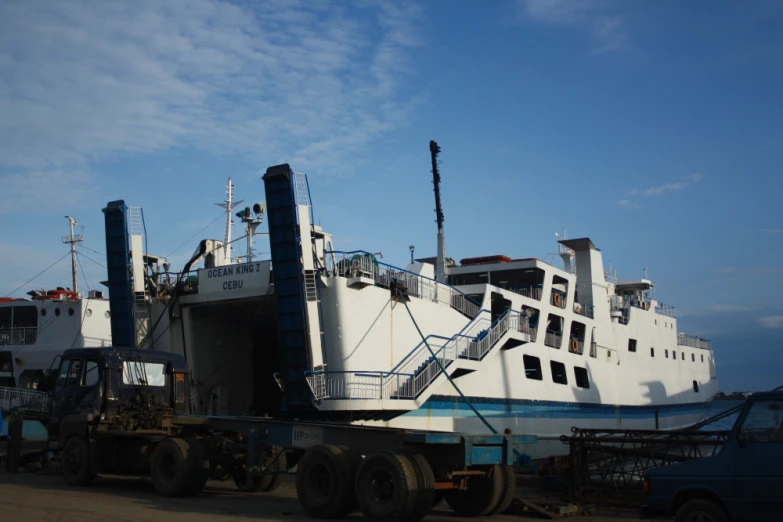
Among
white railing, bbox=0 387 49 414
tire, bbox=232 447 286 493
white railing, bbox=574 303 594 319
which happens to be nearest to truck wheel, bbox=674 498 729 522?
tire, bbox=232 447 286 493

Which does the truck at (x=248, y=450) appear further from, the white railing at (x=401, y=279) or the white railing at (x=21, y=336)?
the white railing at (x=21, y=336)

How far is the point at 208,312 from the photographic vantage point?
25.0 m

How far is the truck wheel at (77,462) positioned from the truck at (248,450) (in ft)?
0.07

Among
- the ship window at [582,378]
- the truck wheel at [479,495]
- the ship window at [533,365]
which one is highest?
the ship window at [533,365]

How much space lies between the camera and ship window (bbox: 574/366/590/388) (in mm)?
29844

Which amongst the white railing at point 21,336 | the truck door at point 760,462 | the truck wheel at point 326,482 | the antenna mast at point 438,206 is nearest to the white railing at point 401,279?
the antenna mast at point 438,206

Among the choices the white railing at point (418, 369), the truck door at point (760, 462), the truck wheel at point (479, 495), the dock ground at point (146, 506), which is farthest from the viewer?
the white railing at point (418, 369)

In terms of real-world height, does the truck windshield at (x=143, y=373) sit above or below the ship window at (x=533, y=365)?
above

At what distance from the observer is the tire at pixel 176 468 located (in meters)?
14.0

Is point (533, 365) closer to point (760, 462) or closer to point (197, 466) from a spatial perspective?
point (197, 466)

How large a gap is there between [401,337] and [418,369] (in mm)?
1048

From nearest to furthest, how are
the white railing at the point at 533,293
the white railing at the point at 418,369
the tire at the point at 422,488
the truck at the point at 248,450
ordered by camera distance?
the tire at the point at 422,488
the truck at the point at 248,450
the white railing at the point at 418,369
the white railing at the point at 533,293

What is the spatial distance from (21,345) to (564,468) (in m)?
24.2

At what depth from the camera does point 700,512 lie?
8.99 m
